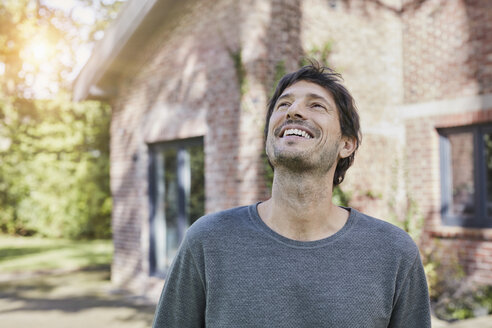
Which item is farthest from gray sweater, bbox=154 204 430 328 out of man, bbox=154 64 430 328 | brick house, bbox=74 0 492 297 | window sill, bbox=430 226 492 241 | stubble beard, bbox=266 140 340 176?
window sill, bbox=430 226 492 241

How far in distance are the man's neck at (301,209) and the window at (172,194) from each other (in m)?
5.45

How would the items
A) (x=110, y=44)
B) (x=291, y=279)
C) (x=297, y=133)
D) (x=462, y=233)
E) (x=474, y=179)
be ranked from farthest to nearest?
(x=110, y=44)
(x=474, y=179)
(x=462, y=233)
(x=297, y=133)
(x=291, y=279)

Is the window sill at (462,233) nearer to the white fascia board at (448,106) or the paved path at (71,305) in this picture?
the paved path at (71,305)

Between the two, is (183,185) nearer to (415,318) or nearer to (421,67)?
(421,67)

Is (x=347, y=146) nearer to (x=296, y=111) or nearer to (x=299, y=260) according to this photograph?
(x=296, y=111)

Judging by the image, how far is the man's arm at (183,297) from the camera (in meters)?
1.69

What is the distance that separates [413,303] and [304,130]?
2.36 ft

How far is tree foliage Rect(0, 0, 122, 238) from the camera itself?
15688 millimetres

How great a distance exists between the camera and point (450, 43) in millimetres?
6980

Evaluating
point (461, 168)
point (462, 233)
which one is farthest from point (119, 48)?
point (461, 168)

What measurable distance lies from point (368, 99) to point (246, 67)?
2046 millimetres

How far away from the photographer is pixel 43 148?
639 inches

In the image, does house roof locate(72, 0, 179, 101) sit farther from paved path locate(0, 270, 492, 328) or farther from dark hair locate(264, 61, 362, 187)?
dark hair locate(264, 61, 362, 187)

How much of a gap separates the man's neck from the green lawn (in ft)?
31.8
